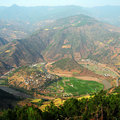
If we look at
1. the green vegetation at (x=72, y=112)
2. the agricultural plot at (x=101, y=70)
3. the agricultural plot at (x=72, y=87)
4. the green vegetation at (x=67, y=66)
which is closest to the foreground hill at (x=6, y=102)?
the agricultural plot at (x=72, y=87)

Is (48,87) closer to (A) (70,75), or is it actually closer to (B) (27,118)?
(A) (70,75)

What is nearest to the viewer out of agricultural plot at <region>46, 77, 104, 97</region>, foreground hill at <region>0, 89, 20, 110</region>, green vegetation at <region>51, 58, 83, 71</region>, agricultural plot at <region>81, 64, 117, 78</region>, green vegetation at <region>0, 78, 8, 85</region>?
foreground hill at <region>0, 89, 20, 110</region>

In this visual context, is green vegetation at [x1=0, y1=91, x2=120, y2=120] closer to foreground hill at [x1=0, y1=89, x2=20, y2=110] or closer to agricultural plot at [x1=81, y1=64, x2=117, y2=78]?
foreground hill at [x1=0, y1=89, x2=20, y2=110]

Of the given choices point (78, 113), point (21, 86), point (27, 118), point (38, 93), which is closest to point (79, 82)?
point (38, 93)

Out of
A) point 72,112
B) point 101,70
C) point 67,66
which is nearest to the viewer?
point 72,112

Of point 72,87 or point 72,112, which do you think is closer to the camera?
point 72,112

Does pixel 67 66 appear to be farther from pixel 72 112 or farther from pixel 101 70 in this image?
pixel 72 112

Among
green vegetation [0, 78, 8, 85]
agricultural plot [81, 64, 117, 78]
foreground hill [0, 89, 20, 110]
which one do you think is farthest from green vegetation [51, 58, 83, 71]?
foreground hill [0, 89, 20, 110]

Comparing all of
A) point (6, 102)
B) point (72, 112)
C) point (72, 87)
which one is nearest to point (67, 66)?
Answer: point (72, 87)
